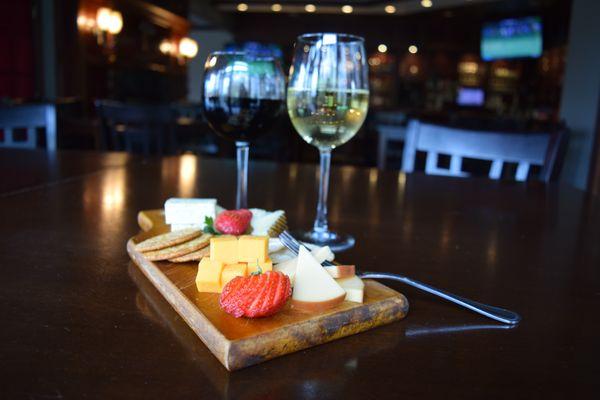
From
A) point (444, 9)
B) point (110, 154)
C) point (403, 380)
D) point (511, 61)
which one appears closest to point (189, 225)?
point (403, 380)

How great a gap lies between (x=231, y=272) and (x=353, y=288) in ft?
0.35

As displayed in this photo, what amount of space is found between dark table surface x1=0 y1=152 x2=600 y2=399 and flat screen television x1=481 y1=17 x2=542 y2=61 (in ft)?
26.6

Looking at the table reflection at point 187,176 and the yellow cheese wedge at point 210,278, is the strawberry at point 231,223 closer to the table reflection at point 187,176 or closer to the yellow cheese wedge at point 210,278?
the yellow cheese wedge at point 210,278

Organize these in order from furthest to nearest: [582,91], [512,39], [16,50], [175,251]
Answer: [512,39], [16,50], [582,91], [175,251]

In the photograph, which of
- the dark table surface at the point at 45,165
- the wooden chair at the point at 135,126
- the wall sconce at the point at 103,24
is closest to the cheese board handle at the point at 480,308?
the dark table surface at the point at 45,165

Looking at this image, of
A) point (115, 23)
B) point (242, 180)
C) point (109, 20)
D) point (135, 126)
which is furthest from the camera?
point (115, 23)

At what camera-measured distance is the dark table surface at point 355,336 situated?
1.09ft

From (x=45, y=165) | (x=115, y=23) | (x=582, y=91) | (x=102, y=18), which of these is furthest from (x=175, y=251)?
(x=115, y=23)

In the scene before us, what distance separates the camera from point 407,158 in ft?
5.35

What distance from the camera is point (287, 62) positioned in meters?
10.5

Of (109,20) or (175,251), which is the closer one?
(175,251)

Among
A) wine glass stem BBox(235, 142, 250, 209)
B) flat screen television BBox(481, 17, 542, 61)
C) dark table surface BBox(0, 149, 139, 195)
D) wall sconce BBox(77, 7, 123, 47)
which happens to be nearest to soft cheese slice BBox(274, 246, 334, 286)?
wine glass stem BBox(235, 142, 250, 209)

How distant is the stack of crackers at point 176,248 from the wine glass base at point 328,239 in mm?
181

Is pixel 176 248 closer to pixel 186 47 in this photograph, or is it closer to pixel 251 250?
pixel 251 250
